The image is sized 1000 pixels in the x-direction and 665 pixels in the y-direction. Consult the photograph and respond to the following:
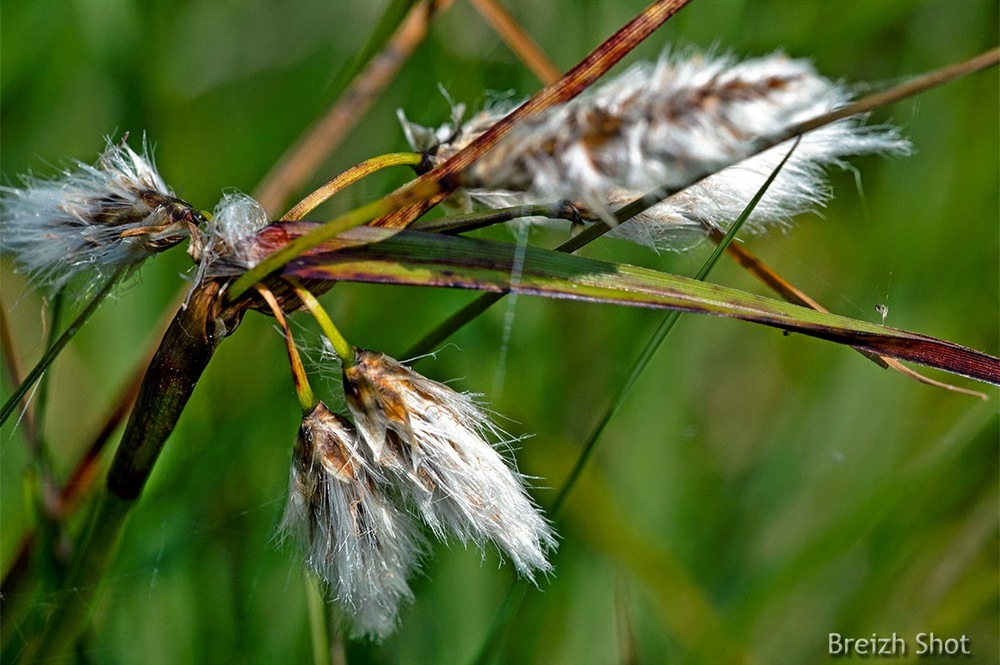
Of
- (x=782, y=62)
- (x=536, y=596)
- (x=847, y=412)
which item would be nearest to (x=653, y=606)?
(x=536, y=596)

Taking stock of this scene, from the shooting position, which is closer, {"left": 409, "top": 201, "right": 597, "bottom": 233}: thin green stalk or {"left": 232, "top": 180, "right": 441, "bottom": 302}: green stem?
{"left": 232, "top": 180, "right": 441, "bottom": 302}: green stem

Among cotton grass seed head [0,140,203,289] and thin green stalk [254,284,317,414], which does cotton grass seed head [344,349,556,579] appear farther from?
cotton grass seed head [0,140,203,289]

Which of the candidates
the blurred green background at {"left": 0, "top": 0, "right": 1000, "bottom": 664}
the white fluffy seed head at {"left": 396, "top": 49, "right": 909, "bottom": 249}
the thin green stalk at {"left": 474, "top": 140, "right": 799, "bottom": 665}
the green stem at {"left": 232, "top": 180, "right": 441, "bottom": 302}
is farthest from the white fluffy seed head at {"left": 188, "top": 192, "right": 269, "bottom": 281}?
the blurred green background at {"left": 0, "top": 0, "right": 1000, "bottom": 664}

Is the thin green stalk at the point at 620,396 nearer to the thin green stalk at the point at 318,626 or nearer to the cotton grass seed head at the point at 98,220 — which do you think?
the thin green stalk at the point at 318,626

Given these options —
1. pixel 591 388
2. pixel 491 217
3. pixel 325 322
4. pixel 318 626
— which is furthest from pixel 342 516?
pixel 591 388

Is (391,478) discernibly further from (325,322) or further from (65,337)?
(65,337)

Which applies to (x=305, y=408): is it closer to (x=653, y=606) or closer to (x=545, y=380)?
(x=653, y=606)

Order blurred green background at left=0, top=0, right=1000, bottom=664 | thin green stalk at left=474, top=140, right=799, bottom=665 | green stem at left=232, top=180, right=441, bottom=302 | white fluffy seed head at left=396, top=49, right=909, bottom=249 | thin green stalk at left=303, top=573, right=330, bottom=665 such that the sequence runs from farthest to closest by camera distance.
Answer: blurred green background at left=0, top=0, right=1000, bottom=664
thin green stalk at left=303, top=573, right=330, bottom=665
thin green stalk at left=474, top=140, right=799, bottom=665
green stem at left=232, top=180, right=441, bottom=302
white fluffy seed head at left=396, top=49, right=909, bottom=249
